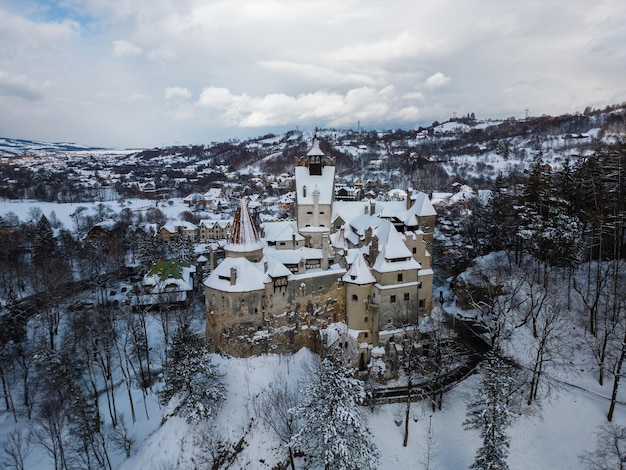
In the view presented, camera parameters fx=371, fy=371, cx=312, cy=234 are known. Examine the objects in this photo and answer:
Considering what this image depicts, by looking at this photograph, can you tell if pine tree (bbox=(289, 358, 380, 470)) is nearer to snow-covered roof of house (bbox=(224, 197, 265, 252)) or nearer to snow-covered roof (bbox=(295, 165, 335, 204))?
snow-covered roof of house (bbox=(224, 197, 265, 252))

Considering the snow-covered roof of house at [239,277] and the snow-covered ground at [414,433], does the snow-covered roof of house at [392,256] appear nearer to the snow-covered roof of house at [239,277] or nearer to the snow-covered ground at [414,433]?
the snow-covered roof of house at [239,277]

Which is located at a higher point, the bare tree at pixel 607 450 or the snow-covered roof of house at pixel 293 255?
the snow-covered roof of house at pixel 293 255

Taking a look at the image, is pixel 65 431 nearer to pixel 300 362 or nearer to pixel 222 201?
pixel 300 362

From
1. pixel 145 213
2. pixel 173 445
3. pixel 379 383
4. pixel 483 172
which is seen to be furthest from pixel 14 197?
pixel 483 172

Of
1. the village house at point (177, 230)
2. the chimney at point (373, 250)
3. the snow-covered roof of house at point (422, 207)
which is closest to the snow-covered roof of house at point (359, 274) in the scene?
the chimney at point (373, 250)

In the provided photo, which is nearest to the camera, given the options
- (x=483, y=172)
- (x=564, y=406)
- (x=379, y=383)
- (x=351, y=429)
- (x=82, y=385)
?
(x=351, y=429)
